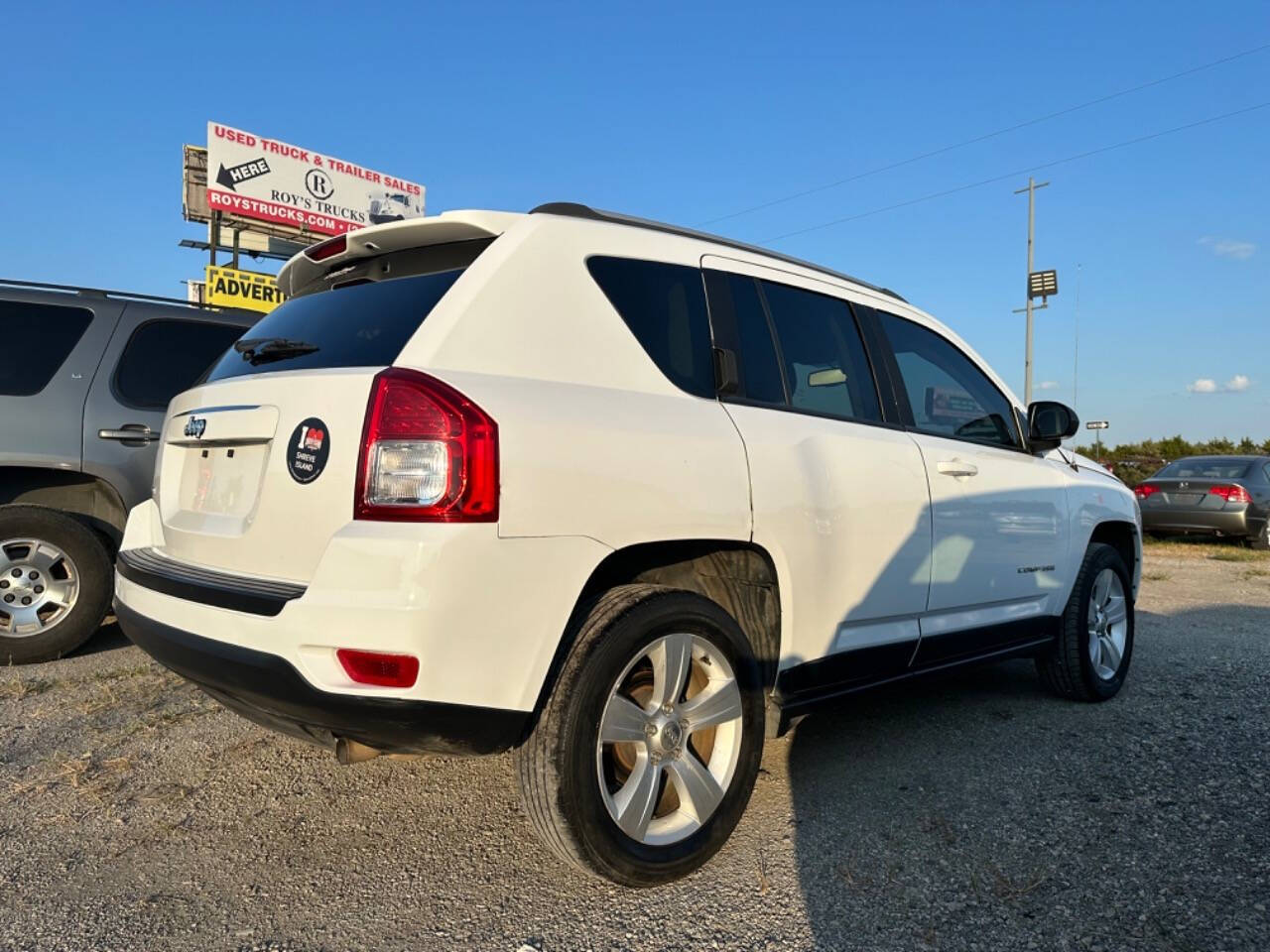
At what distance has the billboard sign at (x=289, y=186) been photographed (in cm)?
2225

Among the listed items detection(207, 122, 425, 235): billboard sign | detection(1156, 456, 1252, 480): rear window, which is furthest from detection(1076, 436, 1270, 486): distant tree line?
detection(207, 122, 425, 235): billboard sign

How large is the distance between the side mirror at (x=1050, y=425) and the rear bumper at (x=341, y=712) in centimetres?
308

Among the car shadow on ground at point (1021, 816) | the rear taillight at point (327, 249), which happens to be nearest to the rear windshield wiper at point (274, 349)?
the rear taillight at point (327, 249)

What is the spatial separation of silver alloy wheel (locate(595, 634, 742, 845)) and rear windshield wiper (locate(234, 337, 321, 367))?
1.33 meters

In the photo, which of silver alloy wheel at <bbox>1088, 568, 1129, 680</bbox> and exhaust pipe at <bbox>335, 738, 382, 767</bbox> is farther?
silver alloy wheel at <bbox>1088, 568, 1129, 680</bbox>

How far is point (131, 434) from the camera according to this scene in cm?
470

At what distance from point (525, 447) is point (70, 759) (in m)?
2.34

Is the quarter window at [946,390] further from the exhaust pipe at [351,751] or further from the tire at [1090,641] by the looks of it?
the exhaust pipe at [351,751]

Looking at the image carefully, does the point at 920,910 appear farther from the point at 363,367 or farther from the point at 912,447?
the point at 363,367

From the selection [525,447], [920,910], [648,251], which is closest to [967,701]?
[920,910]

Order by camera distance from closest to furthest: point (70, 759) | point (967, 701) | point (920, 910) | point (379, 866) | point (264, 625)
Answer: point (264, 625)
point (920, 910)
point (379, 866)
point (70, 759)
point (967, 701)

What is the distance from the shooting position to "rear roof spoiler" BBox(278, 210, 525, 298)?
8.48 feet

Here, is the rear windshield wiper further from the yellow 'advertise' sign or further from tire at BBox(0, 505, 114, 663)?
the yellow 'advertise' sign

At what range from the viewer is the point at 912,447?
343 centimetres
